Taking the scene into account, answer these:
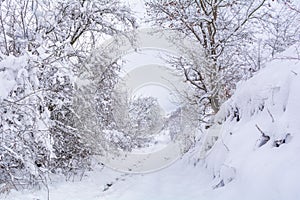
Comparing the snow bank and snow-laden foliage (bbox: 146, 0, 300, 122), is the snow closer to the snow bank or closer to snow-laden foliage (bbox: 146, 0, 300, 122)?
the snow bank

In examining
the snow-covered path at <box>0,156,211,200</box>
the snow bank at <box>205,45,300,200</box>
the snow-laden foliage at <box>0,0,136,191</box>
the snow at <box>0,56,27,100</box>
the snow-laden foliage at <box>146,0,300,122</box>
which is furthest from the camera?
the snow-laden foliage at <box>146,0,300,122</box>

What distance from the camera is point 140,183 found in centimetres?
538

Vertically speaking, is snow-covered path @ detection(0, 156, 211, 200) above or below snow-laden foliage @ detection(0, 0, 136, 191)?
below

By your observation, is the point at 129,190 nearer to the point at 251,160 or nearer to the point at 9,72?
the point at 251,160

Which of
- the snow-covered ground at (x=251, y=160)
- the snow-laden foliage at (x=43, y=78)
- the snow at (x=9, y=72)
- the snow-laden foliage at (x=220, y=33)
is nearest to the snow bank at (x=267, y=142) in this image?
the snow-covered ground at (x=251, y=160)

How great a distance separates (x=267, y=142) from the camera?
3051 mm

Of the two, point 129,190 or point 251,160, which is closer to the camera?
point 251,160

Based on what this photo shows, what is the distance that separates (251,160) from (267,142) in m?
0.26

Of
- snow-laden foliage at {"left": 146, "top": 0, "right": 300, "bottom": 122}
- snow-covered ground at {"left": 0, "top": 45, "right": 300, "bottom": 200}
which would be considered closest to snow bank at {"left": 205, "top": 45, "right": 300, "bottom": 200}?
snow-covered ground at {"left": 0, "top": 45, "right": 300, "bottom": 200}

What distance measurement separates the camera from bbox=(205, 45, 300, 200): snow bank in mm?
A: 2389

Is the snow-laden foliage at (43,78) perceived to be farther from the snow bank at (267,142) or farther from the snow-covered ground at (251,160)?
the snow bank at (267,142)

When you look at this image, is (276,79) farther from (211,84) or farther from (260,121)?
(211,84)

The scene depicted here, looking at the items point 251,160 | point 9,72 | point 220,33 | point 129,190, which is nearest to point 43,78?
point 9,72

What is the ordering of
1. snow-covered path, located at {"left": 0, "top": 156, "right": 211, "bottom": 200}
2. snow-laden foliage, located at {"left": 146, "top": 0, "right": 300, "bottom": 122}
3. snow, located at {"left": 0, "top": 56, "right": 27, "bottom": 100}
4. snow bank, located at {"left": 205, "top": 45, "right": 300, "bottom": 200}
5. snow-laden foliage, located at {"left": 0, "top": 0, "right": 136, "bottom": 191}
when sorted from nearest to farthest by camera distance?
snow bank, located at {"left": 205, "top": 45, "right": 300, "bottom": 200} < snow, located at {"left": 0, "top": 56, "right": 27, "bottom": 100} < snow-laden foliage, located at {"left": 0, "top": 0, "right": 136, "bottom": 191} < snow-covered path, located at {"left": 0, "top": 156, "right": 211, "bottom": 200} < snow-laden foliage, located at {"left": 146, "top": 0, "right": 300, "bottom": 122}
